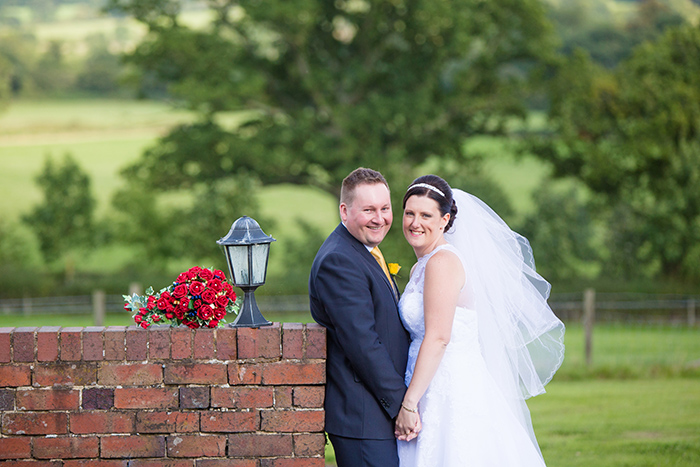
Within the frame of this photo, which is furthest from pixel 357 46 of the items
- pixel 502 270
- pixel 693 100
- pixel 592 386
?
pixel 502 270

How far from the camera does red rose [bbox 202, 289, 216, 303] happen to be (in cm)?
317

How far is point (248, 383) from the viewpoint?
3.17 metres

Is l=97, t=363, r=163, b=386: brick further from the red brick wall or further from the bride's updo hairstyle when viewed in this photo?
the bride's updo hairstyle

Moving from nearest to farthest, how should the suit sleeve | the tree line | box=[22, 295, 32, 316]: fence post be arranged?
1. the suit sleeve
2. box=[22, 295, 32, 316]: fence post
3. the tree line

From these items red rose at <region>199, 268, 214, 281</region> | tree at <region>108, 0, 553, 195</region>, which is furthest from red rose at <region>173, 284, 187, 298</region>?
tree at <region>108, 0, 553, 195</region>

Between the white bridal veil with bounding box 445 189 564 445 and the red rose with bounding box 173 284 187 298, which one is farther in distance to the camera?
the white bridal veil with bounding box 445 189 564 445

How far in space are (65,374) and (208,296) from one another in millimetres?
715

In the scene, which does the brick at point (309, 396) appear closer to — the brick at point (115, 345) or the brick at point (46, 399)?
the brick at point (115, 345)

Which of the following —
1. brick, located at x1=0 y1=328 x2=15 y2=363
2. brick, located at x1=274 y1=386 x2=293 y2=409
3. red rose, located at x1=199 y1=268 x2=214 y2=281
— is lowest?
brick, located at x1=274 y1=386 x2=293 y2=409

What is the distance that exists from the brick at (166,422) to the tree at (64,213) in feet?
70.2

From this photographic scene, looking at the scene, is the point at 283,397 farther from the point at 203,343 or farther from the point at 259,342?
the point at 203,343

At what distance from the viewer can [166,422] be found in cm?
317

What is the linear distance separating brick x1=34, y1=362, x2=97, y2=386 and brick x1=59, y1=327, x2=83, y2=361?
39 mm

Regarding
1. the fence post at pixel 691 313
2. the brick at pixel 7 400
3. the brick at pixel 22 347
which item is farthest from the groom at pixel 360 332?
the fence post at pixel 691 313
